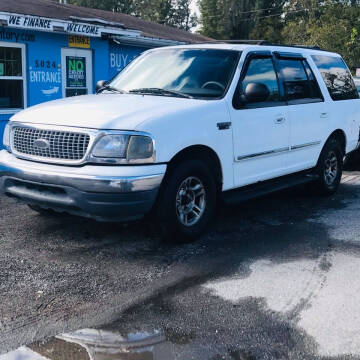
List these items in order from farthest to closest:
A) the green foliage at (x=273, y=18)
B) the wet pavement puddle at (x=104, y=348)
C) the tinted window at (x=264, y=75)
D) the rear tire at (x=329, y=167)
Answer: the green foliage at (x=273, y=18) → the rear tire at (x=329, y=167) → the tinted window at (x=264, y=75) → the wet pavement puddle at (x=104, y=348)

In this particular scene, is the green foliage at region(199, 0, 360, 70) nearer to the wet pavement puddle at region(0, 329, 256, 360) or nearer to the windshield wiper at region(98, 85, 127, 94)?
the windshield wiper at region(98, 85, 127, 94)

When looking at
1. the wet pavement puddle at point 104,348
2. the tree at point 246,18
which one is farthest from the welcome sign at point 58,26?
the tree at point 246,18

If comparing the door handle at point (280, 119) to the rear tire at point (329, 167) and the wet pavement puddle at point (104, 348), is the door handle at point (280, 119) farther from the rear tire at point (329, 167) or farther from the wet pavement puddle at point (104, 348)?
the wet pavement puddle at point (104, 348)

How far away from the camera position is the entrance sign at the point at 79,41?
12.0m

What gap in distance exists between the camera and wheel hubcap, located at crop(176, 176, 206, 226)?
5.23m

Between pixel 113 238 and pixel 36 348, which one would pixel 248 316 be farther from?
pixel 113 238

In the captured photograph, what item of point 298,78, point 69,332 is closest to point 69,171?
point 69,332

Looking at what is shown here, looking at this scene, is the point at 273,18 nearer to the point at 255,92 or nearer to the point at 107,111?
the point at 255,92

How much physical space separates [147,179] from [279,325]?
5.72 feet

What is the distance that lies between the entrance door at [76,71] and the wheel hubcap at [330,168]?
666cm

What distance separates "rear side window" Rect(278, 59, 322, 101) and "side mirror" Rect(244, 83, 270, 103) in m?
0.90

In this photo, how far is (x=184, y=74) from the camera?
19.6ft

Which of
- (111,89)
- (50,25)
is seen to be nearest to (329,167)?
(111,89)

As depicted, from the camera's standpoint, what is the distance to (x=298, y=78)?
6.95m
